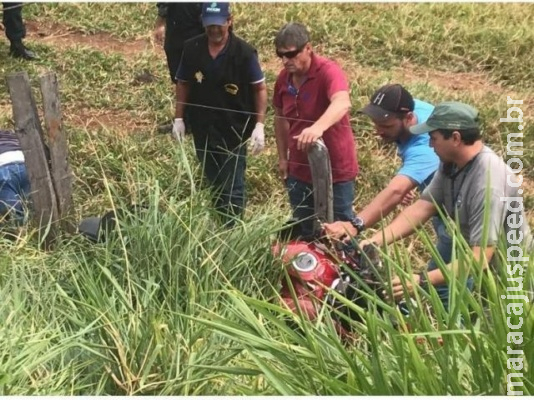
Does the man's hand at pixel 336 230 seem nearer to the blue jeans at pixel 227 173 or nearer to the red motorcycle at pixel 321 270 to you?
the red motorcycle at pixel 321 270

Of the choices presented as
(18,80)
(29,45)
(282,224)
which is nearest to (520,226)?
(282,224)

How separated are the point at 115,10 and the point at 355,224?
681 centimetres

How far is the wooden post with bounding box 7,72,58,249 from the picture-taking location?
14.5ft

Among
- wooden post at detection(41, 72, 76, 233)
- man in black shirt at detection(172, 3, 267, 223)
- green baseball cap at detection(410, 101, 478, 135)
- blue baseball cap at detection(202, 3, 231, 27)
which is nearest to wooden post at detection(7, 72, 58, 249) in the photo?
wooden post at detection(41, 72, 76, 233)

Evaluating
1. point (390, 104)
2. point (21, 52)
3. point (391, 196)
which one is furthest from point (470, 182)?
point (21, 52)

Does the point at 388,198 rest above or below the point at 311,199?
above

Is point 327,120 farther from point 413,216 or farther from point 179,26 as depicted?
point 179,26

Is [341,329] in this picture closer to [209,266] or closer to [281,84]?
[209,266]

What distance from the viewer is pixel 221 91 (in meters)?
5.03

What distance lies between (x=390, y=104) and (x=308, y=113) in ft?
2.43

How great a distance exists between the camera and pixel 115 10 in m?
9.91

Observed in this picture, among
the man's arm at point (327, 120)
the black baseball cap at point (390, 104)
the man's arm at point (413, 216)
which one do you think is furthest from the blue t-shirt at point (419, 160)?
the man's arm at point (327, 120)

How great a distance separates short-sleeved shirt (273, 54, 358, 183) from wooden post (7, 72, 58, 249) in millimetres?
1300

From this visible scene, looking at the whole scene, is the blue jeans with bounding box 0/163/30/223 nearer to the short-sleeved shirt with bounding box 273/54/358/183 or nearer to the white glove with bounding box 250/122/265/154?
the white glove with bounding box 250/122/265/154
